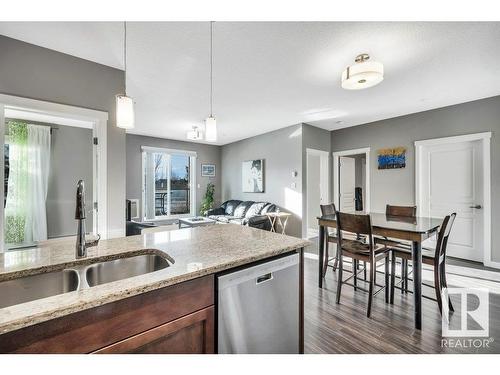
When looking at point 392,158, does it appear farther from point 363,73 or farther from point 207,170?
point 207,170

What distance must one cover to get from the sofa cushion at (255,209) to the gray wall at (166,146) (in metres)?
2.06

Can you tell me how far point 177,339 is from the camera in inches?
40.6

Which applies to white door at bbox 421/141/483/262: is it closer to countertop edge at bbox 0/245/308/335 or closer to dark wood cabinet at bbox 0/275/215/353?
countertop edge at bbox 0/245/308/335

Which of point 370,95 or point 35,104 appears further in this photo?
point 370,95

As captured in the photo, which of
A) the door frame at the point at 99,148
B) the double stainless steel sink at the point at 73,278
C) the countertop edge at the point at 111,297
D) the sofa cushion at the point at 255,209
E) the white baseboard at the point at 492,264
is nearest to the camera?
the countertop edge at the point at 111,297

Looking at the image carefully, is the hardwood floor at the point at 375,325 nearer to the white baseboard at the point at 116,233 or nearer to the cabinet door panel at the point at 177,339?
the cabinet door panel at the point at 177,339

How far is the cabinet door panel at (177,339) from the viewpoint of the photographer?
0.91 meters

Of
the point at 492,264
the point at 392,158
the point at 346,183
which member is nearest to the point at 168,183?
the point at 346,183

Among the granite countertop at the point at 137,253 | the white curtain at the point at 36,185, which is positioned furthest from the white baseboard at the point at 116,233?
the white curtain at the point at 36,185
